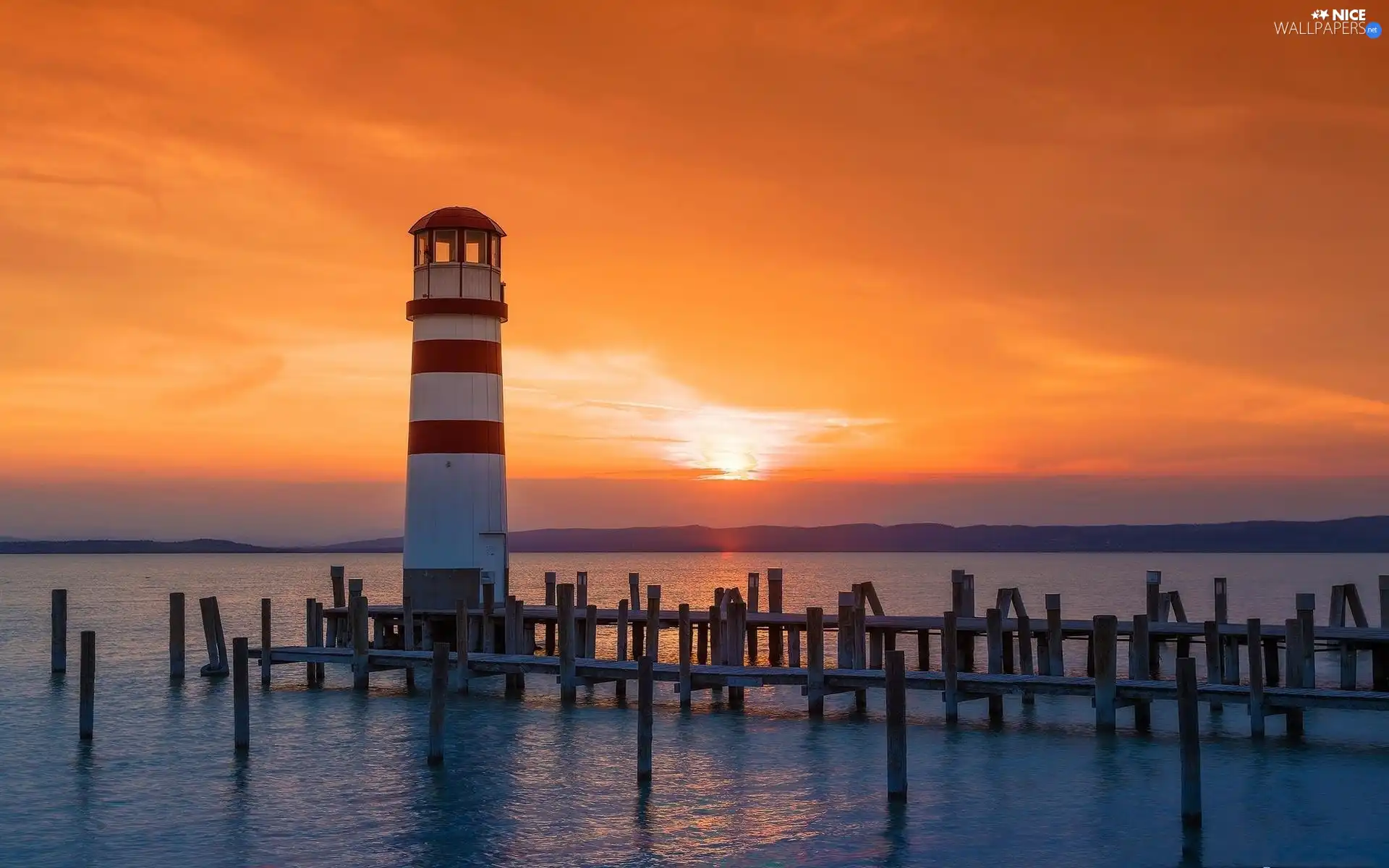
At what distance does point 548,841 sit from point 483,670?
12.1 m

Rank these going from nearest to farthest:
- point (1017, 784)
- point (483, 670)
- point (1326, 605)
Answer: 1. point (1017, 784)
2. point (483, 670)
3. point (1326, 605)

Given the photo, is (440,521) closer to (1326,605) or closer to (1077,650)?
(1077,650)

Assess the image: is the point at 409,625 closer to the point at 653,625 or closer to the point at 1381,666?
the point at 653,625

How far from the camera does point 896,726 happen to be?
64.4ft

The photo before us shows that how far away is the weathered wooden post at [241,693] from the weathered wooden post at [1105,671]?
49.7ft

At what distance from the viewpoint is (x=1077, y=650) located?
4997 centimetres

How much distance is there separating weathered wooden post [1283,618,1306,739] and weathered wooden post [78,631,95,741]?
22610mm

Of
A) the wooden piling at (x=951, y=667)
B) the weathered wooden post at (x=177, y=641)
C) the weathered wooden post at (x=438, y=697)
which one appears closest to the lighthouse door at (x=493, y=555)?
the weathered wooden post at (x=177, y=641)

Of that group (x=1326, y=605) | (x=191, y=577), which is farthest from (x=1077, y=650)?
(x=191, y=577)

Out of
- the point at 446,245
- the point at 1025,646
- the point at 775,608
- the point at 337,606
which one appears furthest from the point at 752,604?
the point at 446,245

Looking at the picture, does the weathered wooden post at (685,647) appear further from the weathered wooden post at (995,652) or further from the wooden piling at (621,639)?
the weathered wooden post at (995,652)

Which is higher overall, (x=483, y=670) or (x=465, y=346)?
(x=465, y=346)

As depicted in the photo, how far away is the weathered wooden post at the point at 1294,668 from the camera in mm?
25844

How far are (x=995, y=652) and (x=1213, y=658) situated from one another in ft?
14.3
